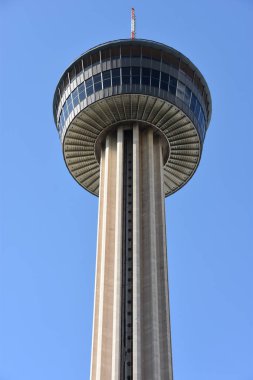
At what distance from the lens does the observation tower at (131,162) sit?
55.0 metres

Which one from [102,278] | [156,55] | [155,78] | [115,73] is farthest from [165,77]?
[102,278]

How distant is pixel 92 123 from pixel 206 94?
13.2 meters

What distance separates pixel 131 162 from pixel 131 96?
653 cm

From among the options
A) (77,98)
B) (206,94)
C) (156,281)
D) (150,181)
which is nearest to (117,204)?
(150,181)

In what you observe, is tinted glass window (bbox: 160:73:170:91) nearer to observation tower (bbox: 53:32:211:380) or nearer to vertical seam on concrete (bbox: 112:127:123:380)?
observation tower (bbox: 53:32:211:380)

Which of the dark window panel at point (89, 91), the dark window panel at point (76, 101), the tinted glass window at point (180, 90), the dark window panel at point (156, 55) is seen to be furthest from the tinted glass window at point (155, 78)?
the dark window panel at point (76, 101)

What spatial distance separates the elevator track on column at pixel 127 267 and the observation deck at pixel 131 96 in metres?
3.20

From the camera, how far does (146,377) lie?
53.0m

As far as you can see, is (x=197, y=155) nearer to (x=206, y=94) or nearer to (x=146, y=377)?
(x=206, y=94)

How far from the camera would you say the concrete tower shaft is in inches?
2122

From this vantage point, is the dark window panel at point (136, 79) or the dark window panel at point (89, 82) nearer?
the dark window panel at point (136, 79)

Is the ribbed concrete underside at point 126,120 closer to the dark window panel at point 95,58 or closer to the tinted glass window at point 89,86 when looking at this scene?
the tinted glass window at point 89,86

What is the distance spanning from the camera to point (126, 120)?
220ft

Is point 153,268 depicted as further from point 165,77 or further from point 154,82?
point 165,77
